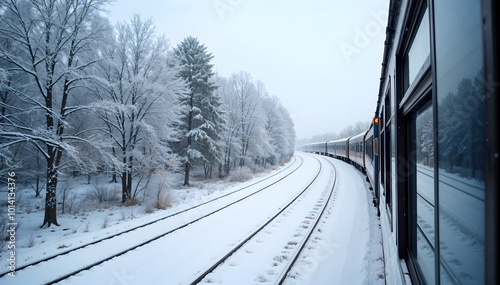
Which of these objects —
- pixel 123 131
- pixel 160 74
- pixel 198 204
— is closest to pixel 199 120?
pixel 160 74

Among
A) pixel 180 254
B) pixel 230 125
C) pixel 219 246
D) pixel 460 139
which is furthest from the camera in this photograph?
pixel 230 125

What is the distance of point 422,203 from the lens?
3.71 metres

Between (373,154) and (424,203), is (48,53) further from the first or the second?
(373,154)

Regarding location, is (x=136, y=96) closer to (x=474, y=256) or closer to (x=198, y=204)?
(x=198, y=204)

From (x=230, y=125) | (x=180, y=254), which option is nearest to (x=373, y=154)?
(x=180, y=254)

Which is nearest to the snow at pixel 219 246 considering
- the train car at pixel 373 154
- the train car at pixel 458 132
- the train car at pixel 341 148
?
the train car at pixel 373 154

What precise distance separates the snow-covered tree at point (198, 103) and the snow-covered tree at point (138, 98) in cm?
467

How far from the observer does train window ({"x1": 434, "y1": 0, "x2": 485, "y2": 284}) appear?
1.18 m

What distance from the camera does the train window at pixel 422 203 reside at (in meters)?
3.02

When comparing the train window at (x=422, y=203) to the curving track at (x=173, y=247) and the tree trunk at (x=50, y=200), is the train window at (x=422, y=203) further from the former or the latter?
the tree trunk at (x=50, y=200)

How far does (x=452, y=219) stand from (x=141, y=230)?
904cm

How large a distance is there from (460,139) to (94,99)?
19.0m

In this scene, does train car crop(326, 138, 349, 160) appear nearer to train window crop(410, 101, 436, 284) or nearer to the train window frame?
the train window frame

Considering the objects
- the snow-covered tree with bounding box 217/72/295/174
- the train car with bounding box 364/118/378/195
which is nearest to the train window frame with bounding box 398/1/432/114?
the train car with bounding box 364/118/378/195
